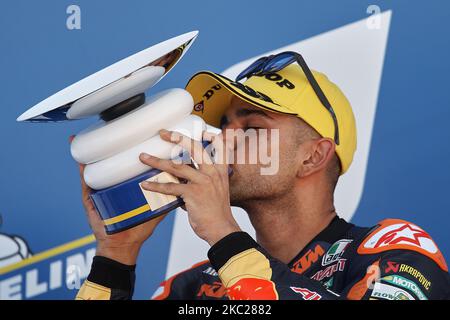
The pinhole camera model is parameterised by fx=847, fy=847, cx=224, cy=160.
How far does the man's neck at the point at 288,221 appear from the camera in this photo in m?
1.77

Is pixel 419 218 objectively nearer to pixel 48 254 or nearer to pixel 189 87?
pixel 189 87

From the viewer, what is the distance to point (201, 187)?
1.40m

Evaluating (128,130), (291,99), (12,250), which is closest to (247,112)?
(291,99)

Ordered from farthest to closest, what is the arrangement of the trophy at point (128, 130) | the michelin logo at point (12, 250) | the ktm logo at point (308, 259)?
the michelin logo at point (12, 250)
the ktm logo at point (308, 259)
the trophy at point (128, 130)

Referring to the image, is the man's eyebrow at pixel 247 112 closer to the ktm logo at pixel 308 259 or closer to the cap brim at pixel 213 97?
the cap brim at pixel 213 97

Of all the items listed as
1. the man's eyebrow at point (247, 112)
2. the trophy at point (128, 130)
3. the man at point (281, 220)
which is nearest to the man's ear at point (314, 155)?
the man at point (281, 220)

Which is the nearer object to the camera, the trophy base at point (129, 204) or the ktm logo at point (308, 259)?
the trophy base at point (129, 204)

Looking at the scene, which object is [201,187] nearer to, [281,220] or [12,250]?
[281,220]

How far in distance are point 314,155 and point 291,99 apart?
13 centimetres

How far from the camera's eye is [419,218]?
2105 millimetres

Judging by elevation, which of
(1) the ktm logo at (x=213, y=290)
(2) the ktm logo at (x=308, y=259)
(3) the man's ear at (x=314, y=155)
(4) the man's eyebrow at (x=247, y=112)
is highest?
(4) the man's eyebrow at (x=247, y=112)
